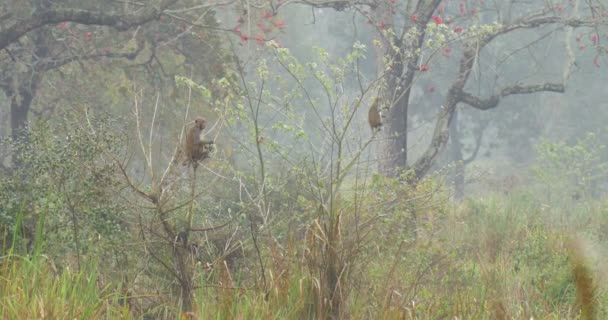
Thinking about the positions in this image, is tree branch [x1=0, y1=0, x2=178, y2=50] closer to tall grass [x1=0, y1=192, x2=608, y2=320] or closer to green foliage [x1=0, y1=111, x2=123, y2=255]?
tall grass [x1=0, y1=192, x2=608, y2=320]

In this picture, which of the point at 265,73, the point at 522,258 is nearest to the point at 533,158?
the point at 522,258

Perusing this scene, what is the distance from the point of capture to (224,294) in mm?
4387

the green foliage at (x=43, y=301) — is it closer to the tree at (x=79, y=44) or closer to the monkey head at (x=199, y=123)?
the monkey head at (x=199, y=123)

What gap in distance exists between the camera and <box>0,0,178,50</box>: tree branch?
34.0ft

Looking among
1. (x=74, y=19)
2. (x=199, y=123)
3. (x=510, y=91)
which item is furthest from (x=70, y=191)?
(x=510, y=91)

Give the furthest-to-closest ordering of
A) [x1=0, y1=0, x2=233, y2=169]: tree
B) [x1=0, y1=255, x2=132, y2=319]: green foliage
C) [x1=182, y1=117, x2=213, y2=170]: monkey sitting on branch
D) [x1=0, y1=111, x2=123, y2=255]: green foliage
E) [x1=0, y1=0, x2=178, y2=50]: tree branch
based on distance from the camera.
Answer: [x1=0, y1=0, x2=233, y2=169]: tree < [x1=0, y1=0, x2=178, y2=50]: tree branch < [x1=0, y1=111, x2=123, y2=255]: green foliage < [x1=182, y1=117, x2=213, y2=170]: monkey sitting on branch < [x1=0, y1=255, x2=132, y2=319]: green foliage

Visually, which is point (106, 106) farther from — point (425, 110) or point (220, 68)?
point (425, 110)

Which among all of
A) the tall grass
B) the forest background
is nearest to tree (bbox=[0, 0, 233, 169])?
the forest background

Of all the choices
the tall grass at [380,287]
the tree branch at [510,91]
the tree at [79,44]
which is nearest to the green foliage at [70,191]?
the tall grass at [380,287]

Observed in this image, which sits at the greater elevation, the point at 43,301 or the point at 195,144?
the point at 195,144

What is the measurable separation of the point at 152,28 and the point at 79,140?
769 cm

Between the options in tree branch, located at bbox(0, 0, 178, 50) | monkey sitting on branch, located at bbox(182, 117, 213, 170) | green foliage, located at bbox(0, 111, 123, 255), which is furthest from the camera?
tree branch, located at bbox(0, 0, 178, 50)

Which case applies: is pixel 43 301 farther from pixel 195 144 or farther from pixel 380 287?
pixel 380 287

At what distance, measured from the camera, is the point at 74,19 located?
10.5 meters
